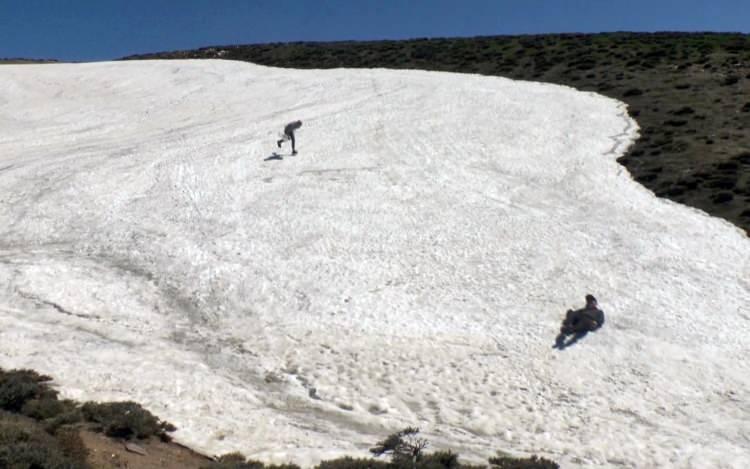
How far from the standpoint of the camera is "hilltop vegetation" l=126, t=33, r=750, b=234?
109 ft

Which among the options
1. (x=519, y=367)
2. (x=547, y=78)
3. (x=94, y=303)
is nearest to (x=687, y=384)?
(x=519, y=367)

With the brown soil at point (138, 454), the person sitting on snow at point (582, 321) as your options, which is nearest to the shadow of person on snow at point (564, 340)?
the person sitting on snow at point (582, 321)

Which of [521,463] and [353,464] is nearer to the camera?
[353,464]

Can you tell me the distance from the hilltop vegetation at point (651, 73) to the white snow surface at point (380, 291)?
7.38 feet

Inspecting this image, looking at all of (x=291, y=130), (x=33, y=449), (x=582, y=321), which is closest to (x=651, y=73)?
(x=291, y=130)

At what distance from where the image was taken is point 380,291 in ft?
74.5

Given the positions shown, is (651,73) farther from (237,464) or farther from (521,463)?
(237,464)

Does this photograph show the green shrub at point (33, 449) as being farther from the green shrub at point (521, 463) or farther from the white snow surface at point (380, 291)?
the green shrub at point (521, 463)

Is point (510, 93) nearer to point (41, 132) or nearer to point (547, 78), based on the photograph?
point (547, 78)

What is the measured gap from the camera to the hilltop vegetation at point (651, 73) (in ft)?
109

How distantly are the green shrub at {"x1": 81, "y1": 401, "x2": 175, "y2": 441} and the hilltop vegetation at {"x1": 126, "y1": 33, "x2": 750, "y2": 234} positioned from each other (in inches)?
908

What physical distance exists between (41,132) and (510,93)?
31709 millimetres

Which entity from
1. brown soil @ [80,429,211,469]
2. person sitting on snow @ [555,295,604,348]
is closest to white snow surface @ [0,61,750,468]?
person sitting on snow @ [555,295,604,348]

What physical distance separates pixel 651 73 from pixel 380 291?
152 ft
